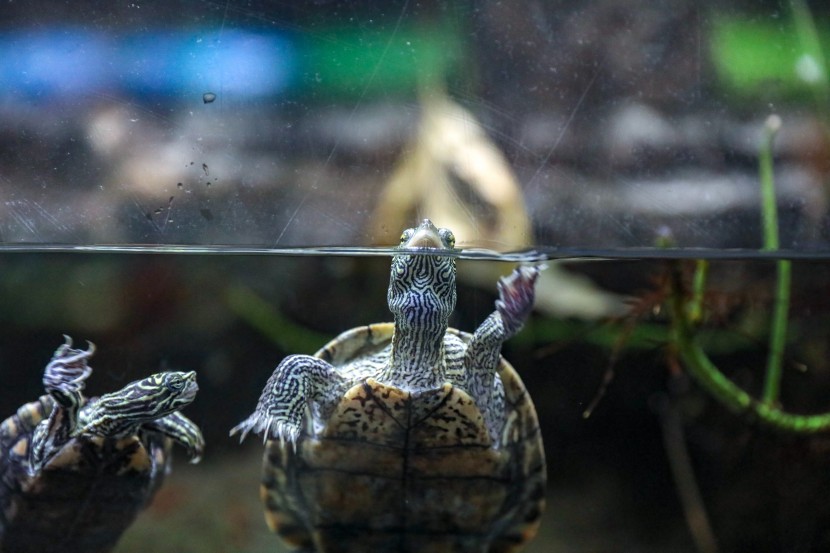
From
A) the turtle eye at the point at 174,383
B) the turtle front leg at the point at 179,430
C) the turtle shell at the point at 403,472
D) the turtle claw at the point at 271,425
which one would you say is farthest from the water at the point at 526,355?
the turtle claw at the point at 271,425

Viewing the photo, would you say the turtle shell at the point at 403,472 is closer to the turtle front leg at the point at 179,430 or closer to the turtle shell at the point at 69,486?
the turtle front leg at the point at 179,430

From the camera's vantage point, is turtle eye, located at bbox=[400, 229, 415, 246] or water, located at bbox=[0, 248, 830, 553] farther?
water, located at bbox=[0, 248, 830, 553]

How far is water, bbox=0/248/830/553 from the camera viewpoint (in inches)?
96.7

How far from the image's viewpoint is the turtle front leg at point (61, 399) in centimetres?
178

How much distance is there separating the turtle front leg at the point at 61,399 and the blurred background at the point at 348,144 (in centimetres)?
25

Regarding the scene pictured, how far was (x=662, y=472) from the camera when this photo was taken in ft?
12.5

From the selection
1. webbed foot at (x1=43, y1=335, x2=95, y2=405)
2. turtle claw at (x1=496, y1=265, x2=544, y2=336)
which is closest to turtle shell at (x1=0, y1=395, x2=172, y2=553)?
webbed foot at (x1=43, y1=335, x2=95, y2=405)

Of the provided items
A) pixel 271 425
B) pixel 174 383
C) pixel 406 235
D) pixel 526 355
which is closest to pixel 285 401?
pixel 271 425

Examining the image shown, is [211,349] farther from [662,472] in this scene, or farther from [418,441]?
[662,472]

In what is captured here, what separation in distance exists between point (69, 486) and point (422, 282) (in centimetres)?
120

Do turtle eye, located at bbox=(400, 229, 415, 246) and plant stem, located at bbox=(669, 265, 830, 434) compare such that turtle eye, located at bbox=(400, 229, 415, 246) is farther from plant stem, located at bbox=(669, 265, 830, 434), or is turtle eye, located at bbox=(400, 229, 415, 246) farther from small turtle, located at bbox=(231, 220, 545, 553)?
plant stem, located at bbox=(669, 265, 830, 434)

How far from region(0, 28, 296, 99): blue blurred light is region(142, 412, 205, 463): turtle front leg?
0.97 metres

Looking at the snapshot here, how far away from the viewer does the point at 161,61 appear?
1.80m

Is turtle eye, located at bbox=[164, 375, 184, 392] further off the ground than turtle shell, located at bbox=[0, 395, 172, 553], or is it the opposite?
turtle eye, located at bbox=[164, 375, 184, 392]
